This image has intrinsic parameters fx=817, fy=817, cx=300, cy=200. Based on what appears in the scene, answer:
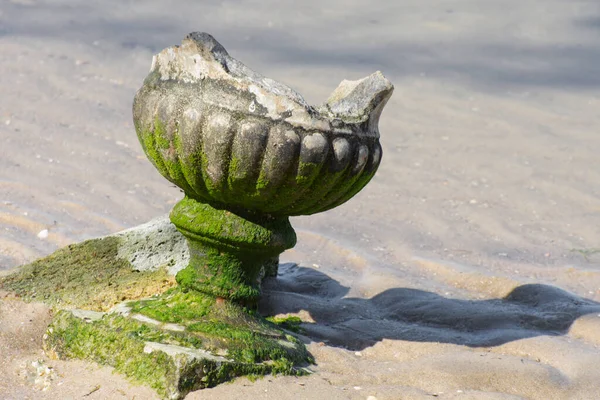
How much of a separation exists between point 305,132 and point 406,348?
121 centimetres

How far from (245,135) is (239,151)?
6 centimetres

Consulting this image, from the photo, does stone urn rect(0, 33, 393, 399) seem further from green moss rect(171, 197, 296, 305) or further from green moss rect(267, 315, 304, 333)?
green moss rect(267, 315, 304, 333)

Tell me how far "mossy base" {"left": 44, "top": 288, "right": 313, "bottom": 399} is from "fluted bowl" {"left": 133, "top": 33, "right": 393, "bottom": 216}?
44cm

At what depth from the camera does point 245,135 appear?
9.06 feet

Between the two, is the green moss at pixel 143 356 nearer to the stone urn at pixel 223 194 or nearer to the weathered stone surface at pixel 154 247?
the stone urn at pixel 223 194

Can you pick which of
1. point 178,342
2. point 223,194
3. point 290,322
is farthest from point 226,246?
point 290,322

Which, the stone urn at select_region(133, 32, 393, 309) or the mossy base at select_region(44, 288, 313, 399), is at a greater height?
the stone urn at select_region(133, 32, 393, 309)

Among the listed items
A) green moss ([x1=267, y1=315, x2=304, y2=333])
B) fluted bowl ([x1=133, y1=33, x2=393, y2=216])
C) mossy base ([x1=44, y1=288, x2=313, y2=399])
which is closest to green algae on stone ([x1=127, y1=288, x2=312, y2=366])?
mossy base ([x1=44, y1=288, x2=313, y2=399])

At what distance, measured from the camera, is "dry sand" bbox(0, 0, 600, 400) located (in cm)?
324

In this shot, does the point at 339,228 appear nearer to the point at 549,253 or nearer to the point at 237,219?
the point at 549,253

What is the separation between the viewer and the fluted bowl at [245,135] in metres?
2.78

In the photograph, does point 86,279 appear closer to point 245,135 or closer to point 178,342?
point 178,342

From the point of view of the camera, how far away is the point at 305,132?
280 centimetres

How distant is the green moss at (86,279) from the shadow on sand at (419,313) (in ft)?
2.15
